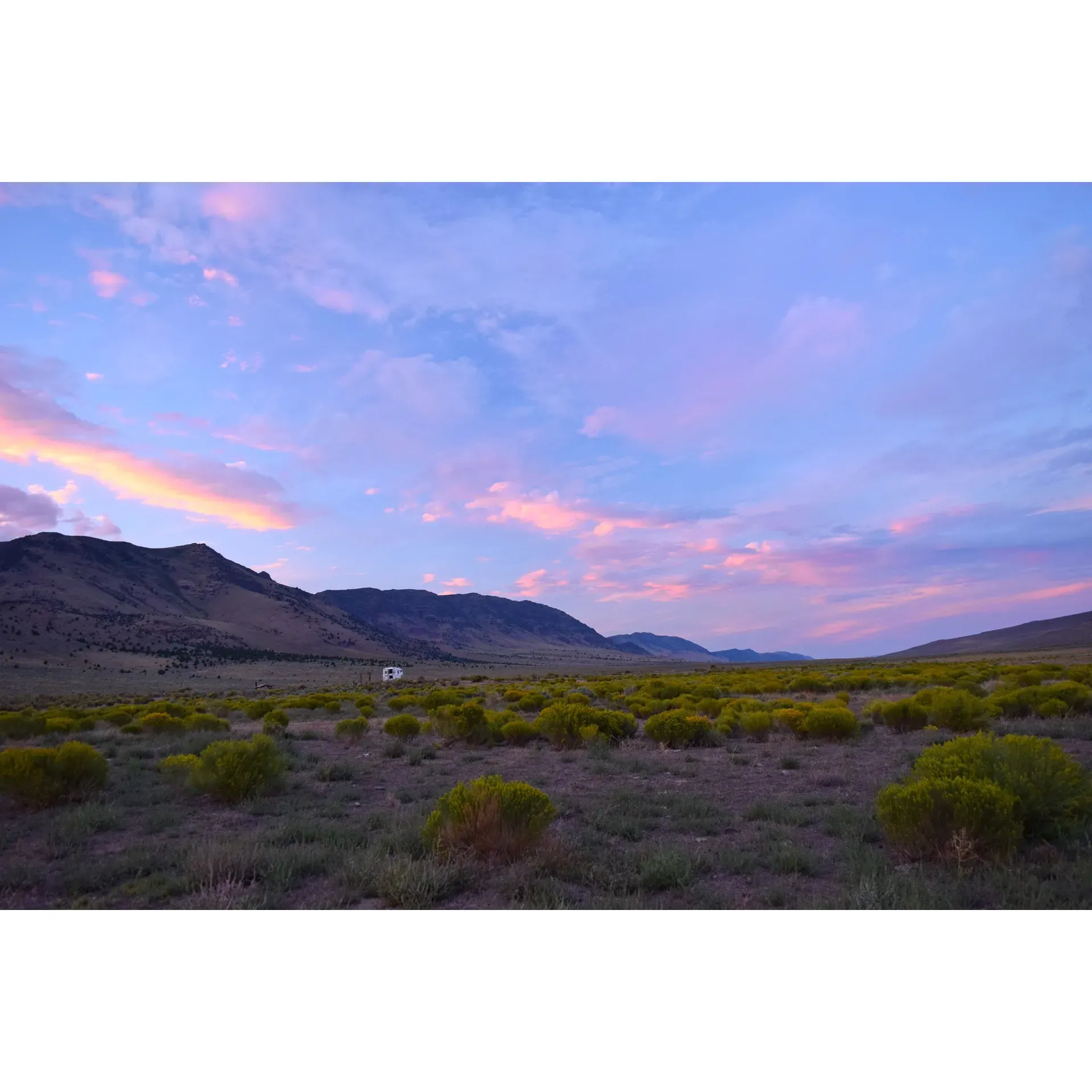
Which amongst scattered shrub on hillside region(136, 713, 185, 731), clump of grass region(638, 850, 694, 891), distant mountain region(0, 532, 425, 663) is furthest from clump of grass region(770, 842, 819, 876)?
distant mountain region(0, 532, 425, 663)

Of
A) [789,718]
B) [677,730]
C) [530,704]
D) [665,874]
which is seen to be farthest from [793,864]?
[530,704]

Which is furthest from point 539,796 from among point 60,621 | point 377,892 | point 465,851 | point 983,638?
point 983,638

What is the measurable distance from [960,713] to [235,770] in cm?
1533

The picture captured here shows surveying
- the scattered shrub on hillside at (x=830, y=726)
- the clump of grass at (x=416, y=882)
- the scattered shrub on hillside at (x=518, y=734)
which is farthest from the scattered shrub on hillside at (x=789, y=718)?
the clump of grass at (x=416, y=882)

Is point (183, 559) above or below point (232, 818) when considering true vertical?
above

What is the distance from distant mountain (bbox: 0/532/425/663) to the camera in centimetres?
8188

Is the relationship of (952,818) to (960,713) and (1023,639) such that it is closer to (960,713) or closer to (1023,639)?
(960,713)

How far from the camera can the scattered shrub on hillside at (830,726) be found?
47.6ft

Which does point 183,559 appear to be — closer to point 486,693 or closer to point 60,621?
point 60,621

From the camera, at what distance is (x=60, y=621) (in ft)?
273

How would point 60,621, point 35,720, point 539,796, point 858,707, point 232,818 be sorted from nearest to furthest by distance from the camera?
point 539,796 → point 232,818 → point 35,720 → point 858,707 → point 60,621

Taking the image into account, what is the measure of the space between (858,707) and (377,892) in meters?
19.7

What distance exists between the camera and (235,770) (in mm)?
10367

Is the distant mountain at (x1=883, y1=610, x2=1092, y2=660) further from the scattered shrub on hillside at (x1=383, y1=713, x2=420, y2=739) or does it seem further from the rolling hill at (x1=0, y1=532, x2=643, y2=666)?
the rolling hill at (x1=0, y1=532, x2=643, y2=666)
